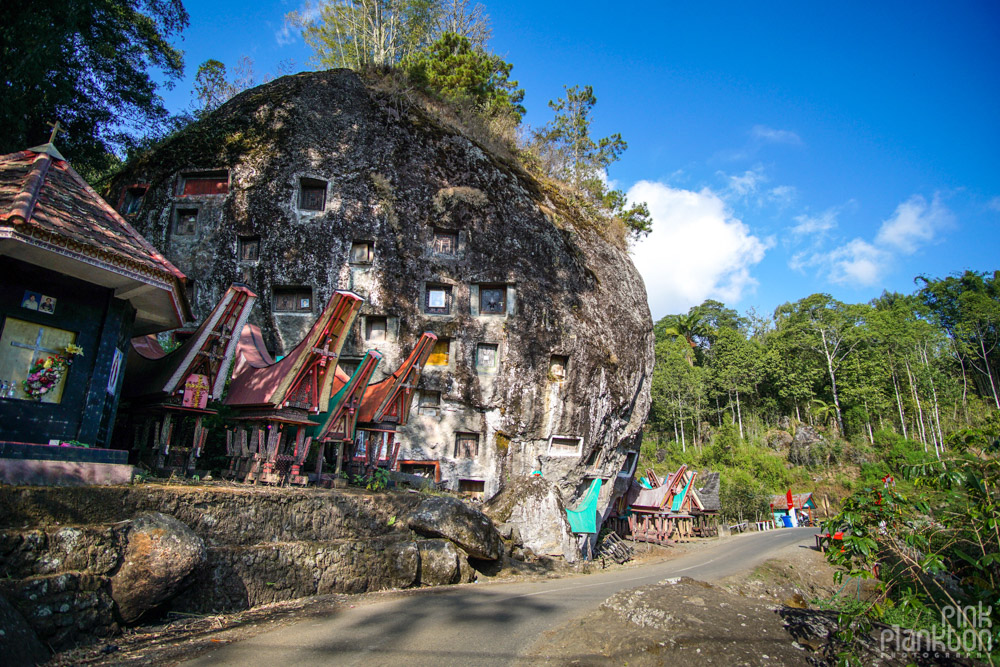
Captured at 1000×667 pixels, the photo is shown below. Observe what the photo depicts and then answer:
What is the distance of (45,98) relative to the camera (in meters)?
15.7

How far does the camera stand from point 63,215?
26.9ft

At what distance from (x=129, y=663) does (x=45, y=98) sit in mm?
16555

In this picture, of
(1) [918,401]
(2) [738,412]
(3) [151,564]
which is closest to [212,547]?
(3) [151,564]

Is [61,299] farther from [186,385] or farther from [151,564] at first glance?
[151,564]

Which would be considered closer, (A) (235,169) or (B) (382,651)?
(B) (382,651)

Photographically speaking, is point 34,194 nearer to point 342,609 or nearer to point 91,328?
point 91,328

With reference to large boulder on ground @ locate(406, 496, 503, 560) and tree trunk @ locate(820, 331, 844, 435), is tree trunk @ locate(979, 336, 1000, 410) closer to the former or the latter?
tree trunk @ locate(820, 331, 844, 435)

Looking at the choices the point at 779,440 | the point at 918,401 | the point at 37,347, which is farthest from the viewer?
the point at 779,440

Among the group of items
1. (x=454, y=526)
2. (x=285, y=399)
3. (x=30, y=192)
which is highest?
(x=30, y=192)

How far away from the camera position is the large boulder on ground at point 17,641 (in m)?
5.02

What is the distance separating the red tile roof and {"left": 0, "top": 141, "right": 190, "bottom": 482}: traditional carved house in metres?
0.02

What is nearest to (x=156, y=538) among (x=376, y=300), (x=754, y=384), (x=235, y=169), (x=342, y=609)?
(x=342, y=609)

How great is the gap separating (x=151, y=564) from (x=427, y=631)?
3.32 meters

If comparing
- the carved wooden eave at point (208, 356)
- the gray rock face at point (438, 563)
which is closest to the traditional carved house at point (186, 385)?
the carved wooden eave at point (208, 356)
